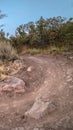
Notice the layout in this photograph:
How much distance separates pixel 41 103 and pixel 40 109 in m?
0.26

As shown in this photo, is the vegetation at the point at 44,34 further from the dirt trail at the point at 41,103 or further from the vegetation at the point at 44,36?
the dirt trail at the point at 41,103

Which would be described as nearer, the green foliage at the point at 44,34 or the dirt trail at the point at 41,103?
the dirt trail at the point at 41,103

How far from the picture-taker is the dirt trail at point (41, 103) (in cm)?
454

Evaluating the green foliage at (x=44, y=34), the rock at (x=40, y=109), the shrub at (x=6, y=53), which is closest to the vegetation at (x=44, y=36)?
the green foliage at (x=44, y=34)

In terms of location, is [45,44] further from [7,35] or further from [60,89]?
[60,89]

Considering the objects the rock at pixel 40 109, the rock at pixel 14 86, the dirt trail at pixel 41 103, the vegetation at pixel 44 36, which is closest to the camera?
the dirt trail at pixel 41 103

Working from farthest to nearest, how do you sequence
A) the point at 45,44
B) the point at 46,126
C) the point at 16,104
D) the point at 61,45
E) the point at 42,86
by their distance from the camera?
the point at 45,44 → the point at 61,45 → the point at 42,86 → the point at 16,104 → the point at 46,126

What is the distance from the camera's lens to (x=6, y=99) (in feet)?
19.2

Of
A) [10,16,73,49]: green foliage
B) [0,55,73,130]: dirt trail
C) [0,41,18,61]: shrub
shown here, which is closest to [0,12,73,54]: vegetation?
[10,16,73,49]: green foliage

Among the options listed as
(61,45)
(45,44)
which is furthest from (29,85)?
(45,44)

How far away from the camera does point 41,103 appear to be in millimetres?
5238

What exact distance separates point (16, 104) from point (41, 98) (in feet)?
2.11

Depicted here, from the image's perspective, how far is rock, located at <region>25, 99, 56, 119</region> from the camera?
15.9 feet

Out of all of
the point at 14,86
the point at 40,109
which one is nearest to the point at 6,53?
the point at 14,86
